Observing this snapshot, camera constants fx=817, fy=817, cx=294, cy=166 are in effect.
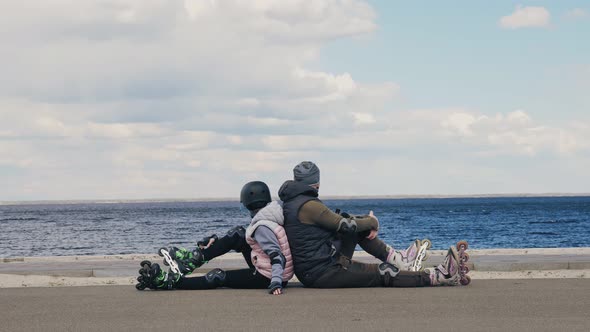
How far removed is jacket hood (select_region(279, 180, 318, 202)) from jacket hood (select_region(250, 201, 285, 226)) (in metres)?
0.15

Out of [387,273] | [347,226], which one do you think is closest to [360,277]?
[387,273]

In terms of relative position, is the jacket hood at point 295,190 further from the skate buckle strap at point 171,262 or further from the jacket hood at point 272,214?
the skate buckle strap at point 171,262

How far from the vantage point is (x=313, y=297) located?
27.4 ft

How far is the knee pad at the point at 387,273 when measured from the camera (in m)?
9.12

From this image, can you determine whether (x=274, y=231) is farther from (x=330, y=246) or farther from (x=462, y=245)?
(x=462, y=245)

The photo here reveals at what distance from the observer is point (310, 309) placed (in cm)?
746

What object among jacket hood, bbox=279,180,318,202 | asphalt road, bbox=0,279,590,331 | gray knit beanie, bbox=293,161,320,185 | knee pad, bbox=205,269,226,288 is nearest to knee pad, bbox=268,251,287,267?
asphalt road, bbox=0,279,590,331

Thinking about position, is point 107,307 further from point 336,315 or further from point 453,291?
point 453,291

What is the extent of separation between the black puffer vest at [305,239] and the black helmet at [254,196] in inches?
11.4

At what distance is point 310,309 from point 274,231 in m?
1.63

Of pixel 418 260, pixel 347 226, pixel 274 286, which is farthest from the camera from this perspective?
pixel 418 260

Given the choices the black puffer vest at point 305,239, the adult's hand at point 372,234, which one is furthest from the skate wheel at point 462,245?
the black puffer vest at point 305,239

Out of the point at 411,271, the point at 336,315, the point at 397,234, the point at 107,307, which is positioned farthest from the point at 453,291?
the point at 397,234

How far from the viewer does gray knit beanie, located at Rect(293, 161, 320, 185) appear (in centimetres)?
909
